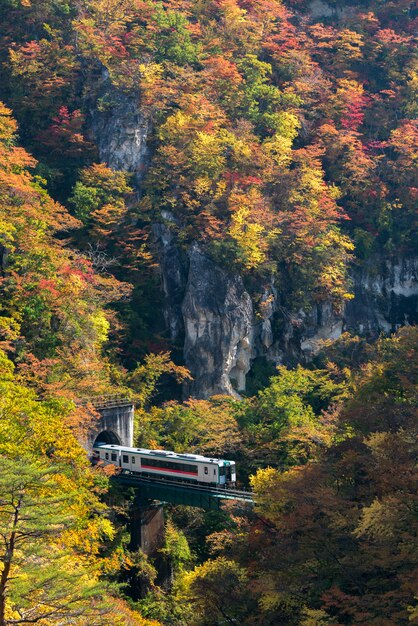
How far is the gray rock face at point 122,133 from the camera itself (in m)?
50.2

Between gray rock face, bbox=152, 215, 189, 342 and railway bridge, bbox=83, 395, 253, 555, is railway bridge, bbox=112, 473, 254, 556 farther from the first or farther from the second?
gray rock face, bbox=152, 215, 189, 342

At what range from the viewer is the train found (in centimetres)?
3503

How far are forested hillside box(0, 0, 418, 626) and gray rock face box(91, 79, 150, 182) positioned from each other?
0.11m

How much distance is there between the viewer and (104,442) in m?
39.6

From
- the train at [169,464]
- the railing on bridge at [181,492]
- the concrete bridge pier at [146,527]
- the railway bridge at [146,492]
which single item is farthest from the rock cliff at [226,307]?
the concrete bridge pier at [146,527]

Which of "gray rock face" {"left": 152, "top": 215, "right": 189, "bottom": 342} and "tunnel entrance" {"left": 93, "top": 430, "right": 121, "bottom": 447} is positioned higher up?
"gray rock face" {"left": 152, "top": 215, "right": 189, "bottom": 342}

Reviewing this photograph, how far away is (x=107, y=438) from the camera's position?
130ft

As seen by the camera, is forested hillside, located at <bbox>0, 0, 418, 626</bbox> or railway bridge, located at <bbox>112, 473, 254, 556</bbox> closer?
forested hillside, located at <bbox>0, 0, 418, 626</bbox>

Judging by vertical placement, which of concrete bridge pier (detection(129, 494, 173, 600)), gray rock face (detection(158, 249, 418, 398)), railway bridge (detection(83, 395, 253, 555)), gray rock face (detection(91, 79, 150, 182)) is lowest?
concrete bridge pier (detection(129, 494, 173, 600))

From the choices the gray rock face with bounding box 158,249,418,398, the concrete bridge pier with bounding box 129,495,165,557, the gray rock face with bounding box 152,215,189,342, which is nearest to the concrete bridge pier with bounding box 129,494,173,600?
the concrete bridge pier with bounding box 129,495,165,557

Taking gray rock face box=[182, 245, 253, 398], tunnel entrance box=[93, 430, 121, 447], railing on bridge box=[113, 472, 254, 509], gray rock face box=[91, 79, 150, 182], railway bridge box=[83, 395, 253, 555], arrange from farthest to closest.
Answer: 1. gray rock face box=[91, 79, 150, 182]
2. gray rock face box=[182, 245, 253, 398]
3. tunnel entrance box=[93, 430, 121, 447]
4. railway bridge box=[83, 395, 253, 555]
5. railing on bridge box=[113, 472, 254, 509]

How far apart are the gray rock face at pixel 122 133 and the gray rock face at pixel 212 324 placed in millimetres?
6459

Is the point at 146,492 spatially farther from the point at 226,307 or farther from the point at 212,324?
the point at 226,307

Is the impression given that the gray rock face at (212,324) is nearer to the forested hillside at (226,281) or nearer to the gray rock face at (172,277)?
the forested hillside at (226,281)
